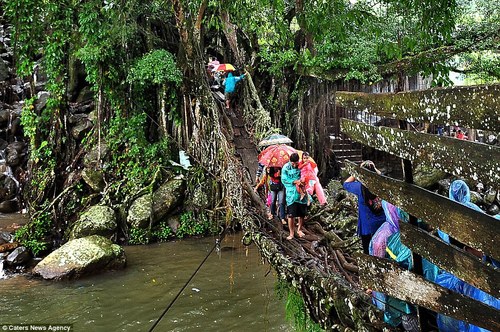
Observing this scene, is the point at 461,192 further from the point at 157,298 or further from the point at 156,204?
the point at 156,204

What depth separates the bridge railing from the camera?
1.38 metres

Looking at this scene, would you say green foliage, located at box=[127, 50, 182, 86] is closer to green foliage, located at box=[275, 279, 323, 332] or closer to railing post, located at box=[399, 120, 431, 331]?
green foliage, located at box=[275, 279, 323, 332]

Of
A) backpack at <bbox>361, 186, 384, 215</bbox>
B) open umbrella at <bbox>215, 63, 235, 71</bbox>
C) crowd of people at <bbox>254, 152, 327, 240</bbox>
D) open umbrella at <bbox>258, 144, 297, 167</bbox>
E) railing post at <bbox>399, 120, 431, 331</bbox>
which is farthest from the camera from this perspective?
open umbrella at <bbox>215, 63, 235, 71</bbox>

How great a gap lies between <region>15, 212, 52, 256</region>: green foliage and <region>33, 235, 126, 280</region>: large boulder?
1306 mm

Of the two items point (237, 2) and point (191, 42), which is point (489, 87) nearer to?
point (237, 2)

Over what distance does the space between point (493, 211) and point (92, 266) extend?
9.92 m

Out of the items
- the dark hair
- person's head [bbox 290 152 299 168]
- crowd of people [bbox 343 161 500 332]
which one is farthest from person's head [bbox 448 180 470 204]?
the dark hair

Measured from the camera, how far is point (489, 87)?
4.26ft

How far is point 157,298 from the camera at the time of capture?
22.0ft

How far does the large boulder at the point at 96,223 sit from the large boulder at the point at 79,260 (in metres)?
1.24

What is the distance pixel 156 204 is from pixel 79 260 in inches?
99.1

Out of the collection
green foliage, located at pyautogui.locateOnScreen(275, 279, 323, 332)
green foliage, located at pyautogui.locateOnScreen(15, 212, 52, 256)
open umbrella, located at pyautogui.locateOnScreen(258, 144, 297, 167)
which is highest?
open umbrella, located at pyautogui.locateOnScreen(258, 144, 297, 167)

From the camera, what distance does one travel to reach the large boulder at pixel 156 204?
9312 millimetres

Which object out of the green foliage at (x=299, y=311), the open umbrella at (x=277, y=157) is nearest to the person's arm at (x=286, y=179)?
the open umbrella at (x=277, y=157)
